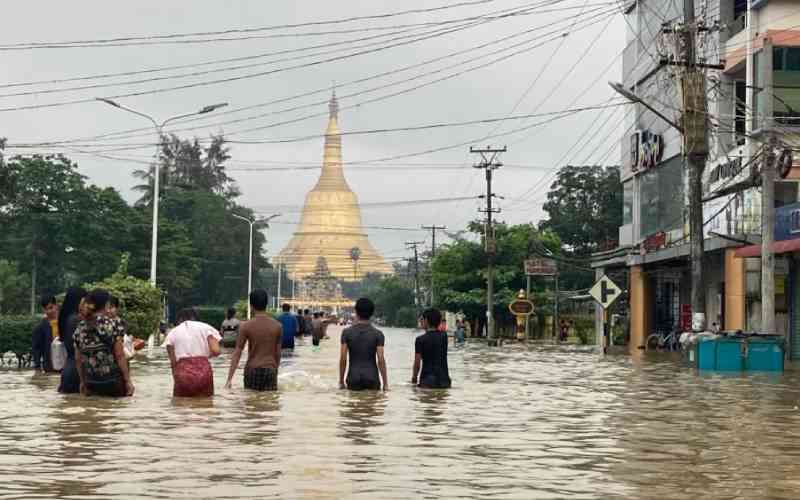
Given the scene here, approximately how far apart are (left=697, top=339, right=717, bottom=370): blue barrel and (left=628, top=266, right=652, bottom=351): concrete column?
26.4m

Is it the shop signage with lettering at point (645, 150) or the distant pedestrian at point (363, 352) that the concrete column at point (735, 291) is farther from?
the distant pedestrian at point (363, 352)

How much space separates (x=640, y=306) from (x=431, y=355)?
4268cm

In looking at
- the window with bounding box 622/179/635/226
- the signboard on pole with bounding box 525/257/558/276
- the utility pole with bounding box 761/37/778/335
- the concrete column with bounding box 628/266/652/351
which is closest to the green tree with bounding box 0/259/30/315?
the signboard on pole with bounding box 525/257/558/276

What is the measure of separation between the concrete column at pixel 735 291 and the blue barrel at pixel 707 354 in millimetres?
9095

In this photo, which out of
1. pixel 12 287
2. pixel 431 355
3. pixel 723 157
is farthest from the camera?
pixel 12 287

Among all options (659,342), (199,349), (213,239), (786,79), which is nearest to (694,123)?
(786,79)

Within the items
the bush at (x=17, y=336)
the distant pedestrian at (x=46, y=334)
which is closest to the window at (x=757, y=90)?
the bush at (x=17, y=336)

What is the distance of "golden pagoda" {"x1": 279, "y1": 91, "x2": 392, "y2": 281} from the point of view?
18662cm

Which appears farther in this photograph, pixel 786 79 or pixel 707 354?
pixel 786 79

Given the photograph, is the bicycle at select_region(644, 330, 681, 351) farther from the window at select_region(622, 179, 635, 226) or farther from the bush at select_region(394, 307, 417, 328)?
the bush at select_region(394, 307, 417, 328)

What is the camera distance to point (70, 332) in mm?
19969

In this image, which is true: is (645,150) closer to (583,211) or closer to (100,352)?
(100,352)

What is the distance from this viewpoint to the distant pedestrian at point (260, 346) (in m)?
19.4

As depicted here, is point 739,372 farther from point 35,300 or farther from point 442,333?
point 35,300
